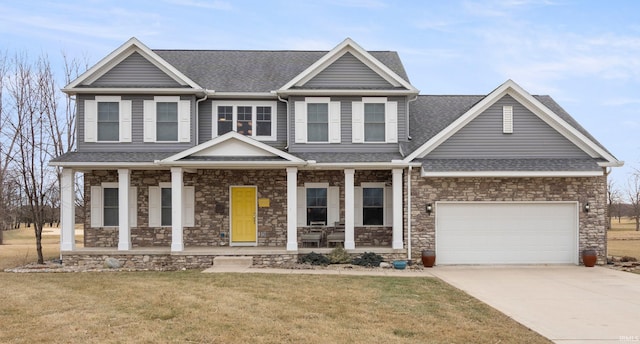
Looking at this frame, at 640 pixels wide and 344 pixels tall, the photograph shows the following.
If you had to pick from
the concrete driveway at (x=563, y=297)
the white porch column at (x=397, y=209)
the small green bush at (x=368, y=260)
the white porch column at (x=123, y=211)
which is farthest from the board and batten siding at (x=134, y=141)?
the concrete driveway at (x=563, y=297)

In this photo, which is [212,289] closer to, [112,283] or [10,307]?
[112,283]

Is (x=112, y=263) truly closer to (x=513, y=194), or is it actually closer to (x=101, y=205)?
(x=101, y=205)

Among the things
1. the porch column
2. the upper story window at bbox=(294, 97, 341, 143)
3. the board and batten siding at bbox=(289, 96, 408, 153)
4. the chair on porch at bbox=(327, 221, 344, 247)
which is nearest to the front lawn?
the porch column

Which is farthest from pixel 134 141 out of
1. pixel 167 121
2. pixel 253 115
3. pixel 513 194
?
pixel 513 194

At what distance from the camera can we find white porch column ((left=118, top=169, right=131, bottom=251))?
717 inches

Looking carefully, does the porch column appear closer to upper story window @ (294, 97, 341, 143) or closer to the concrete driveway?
upper story window @ (294, 97, 341, 143)

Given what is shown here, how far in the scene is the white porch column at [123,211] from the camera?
717 inches

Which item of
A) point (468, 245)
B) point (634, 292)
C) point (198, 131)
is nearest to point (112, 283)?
point (198, 131)

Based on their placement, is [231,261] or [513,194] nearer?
[231,261]

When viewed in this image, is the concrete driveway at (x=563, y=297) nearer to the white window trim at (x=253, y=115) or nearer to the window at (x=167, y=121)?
the white window trim at (x=253, y=115)

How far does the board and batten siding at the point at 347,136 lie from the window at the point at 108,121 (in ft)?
19.2

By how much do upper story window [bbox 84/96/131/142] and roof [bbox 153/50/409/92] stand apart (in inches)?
108

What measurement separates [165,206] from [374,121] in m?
7.82

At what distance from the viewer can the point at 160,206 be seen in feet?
65.8
